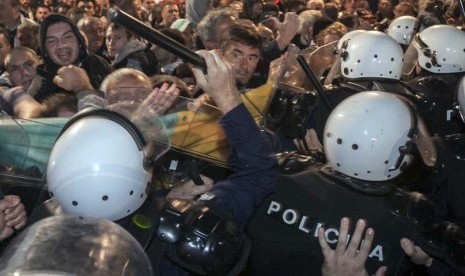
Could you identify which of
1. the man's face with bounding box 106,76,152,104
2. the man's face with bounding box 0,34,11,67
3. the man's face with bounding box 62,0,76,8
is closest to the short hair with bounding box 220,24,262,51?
the man's face with bounding box 106,76,152,104

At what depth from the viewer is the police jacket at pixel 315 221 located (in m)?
2.75

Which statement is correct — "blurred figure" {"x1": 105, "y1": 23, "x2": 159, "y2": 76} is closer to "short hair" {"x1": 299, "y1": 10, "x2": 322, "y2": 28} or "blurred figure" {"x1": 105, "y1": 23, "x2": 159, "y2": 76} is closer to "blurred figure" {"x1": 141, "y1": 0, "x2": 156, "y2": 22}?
"short hair" {"x1": 299, "y1": 10, "x2": 322, "y2": 28}

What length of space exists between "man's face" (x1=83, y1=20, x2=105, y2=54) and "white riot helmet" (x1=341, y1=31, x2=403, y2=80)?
105 inches

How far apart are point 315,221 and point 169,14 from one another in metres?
6.04

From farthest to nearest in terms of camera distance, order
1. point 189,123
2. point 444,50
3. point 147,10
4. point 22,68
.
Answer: point 147,10 → point 444,50 → point 22,68 → point 189,123

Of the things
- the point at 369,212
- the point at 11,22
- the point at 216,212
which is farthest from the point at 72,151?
the point at 11,22

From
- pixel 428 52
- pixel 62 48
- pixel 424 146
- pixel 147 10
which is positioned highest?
pixel 424 146

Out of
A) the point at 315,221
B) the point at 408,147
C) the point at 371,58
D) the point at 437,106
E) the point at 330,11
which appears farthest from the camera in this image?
the point at 330,11

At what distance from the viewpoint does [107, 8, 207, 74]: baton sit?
1.88 m

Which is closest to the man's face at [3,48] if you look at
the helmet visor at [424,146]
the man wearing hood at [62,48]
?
the man wearing hood at [62,48]

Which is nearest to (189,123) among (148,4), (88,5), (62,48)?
(62,48)

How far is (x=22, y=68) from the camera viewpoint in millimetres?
5234

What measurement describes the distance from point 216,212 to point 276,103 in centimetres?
168

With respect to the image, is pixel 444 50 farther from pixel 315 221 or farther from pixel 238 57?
pixel 315 221
